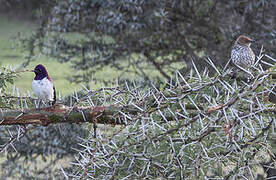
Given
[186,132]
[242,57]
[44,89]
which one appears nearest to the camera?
[186,132]

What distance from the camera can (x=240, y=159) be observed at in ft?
3.79

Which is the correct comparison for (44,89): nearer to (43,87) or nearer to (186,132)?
(43,87)

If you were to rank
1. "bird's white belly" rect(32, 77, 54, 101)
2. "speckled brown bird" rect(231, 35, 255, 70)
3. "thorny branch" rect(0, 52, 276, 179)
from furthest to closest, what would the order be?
"bird's white belly" rect(32, 77, 54, 101) → "speckled brown bird" rect(231, 35, 255, 70) → "thorny branch" rect(0, 52, 276, 179)

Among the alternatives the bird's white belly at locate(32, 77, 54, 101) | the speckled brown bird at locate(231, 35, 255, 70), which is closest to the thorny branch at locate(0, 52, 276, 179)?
the speckled brown bird at locate(231, 35, 255, 70)

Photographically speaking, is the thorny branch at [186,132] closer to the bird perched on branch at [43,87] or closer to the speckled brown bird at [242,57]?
the speckled brown bird at [242,57]

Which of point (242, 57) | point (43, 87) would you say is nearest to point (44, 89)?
point (43, 87)

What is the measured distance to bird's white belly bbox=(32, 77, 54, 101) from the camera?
1957 mm

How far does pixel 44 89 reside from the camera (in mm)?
1976

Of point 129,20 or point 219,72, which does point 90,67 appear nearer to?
point 129,20

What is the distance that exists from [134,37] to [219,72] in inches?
91.7

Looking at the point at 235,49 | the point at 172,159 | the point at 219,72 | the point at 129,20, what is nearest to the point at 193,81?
the point at 219,72

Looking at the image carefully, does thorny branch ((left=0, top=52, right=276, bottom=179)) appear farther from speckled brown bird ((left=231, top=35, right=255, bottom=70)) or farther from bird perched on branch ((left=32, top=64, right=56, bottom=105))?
bird perched on branch ((left=32, top=64, right=56, bottom=105))

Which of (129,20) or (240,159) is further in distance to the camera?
(129,20)

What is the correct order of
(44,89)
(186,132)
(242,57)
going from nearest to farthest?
(186,132), (242,57), (44,89)
